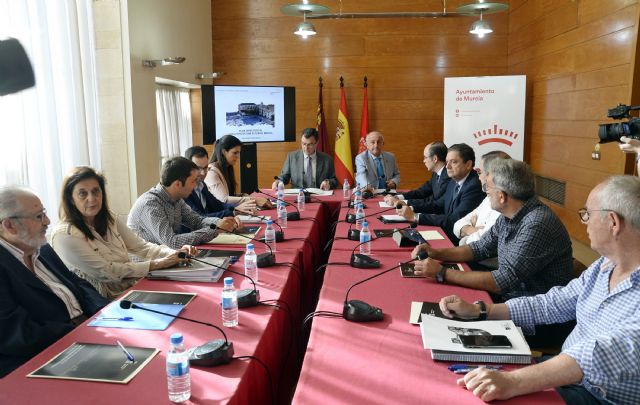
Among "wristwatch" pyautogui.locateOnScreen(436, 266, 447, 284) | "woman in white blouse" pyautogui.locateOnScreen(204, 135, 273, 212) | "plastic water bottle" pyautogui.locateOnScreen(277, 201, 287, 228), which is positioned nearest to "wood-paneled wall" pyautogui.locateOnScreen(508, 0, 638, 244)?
"wristwatch" pyautogui.locateOnScreen(436, 266, 447, 284)

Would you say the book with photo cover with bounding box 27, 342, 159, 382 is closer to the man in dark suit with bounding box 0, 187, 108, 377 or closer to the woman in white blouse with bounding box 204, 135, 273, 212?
the man in dark suit with bounding box 0, 187, 108, 377

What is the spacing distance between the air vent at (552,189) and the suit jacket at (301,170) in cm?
227

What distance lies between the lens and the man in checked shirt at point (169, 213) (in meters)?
3.12

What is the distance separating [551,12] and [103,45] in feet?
14.6

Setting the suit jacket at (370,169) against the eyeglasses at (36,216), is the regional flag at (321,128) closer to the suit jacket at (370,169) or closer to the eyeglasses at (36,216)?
the suit jacket at (370,169)

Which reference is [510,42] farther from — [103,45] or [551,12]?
[103,45]

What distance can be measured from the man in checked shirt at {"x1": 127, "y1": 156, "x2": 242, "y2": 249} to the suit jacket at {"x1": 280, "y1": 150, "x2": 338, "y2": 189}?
8.21ft

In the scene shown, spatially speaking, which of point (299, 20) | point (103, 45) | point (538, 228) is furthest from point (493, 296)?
point (299, 20)

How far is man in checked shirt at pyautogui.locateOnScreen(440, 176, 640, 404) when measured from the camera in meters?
1.42

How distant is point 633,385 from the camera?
147 centimetres

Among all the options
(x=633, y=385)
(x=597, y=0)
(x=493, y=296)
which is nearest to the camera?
(x=633, y=385)

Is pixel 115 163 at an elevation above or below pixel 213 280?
above

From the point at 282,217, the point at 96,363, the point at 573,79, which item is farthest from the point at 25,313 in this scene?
the point at 573,79

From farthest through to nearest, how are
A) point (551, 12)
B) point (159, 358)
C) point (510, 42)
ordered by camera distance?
point (510, 42) → point (551, 12) → point (159, 358)
